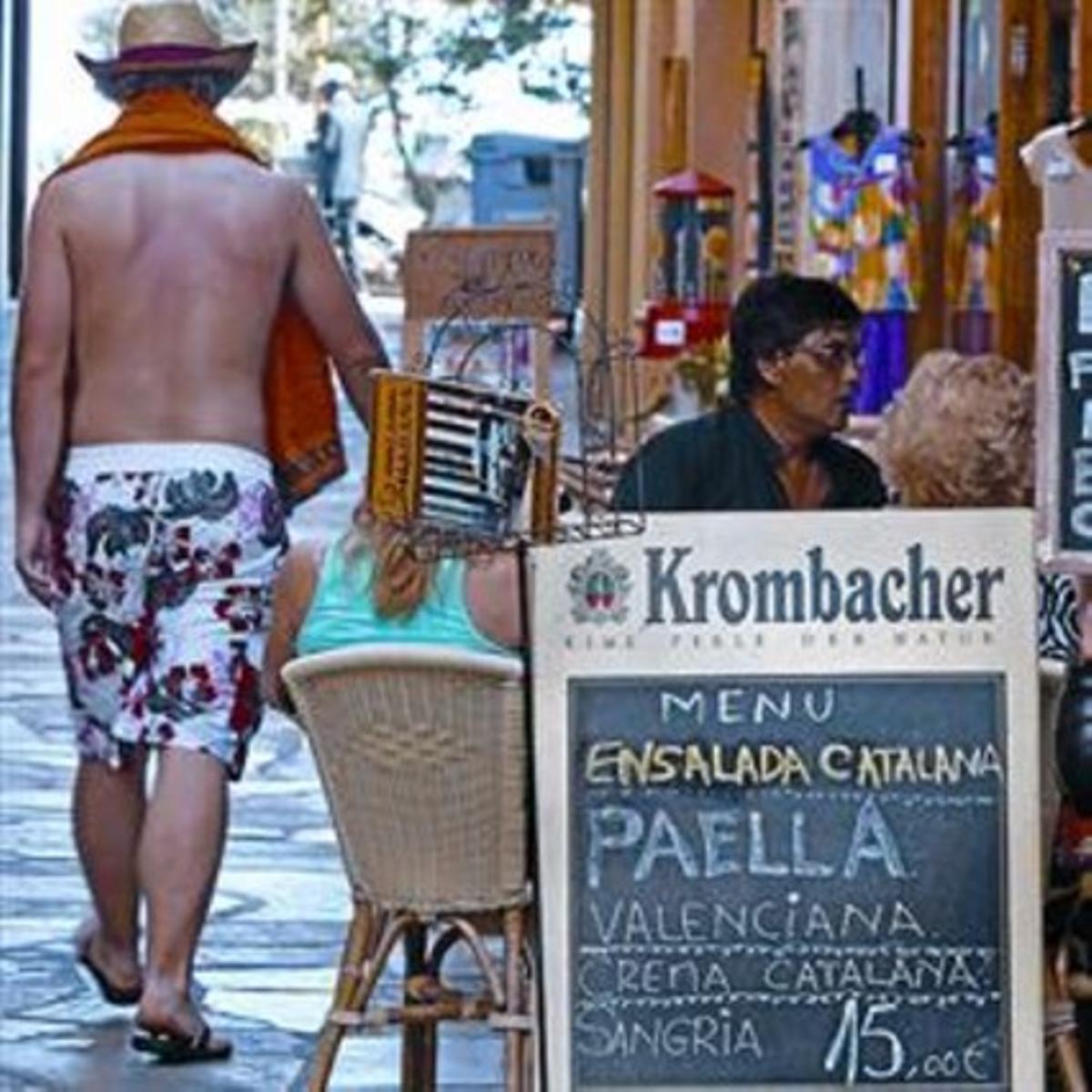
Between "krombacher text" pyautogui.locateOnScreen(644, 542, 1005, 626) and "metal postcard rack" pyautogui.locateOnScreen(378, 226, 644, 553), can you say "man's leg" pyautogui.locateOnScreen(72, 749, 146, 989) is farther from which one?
"krombacher text" pyautogui.locateOnScreen(644, 542, 1005, 626)

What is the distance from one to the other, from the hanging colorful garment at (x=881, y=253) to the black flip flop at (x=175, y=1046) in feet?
13.0

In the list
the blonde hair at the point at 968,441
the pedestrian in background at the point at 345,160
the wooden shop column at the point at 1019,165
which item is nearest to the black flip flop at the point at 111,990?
the blonde hair at the point at 968,441

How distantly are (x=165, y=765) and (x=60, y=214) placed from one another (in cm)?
101

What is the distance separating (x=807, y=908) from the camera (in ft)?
18.7

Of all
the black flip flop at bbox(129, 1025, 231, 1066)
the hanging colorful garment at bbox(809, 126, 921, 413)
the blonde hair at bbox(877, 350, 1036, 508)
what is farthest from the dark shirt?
the hanging colorful garment at bbox(809, 126, 921, 413)

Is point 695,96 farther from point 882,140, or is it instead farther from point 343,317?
point 343,317

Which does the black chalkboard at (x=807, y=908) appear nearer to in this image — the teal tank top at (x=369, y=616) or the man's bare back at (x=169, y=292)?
the teal tank top at (x=369, y=616)

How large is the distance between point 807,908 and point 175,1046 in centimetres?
223

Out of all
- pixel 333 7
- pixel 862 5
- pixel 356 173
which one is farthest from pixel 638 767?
pixel 333 7

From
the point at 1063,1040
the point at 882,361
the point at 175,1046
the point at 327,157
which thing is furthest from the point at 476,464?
the point at 327,157

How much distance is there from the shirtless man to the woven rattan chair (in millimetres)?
1591

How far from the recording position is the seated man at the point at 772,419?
7.10 meters

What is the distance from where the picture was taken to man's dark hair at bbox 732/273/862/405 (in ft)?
23.2

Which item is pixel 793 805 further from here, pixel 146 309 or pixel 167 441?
pixel 146 309
